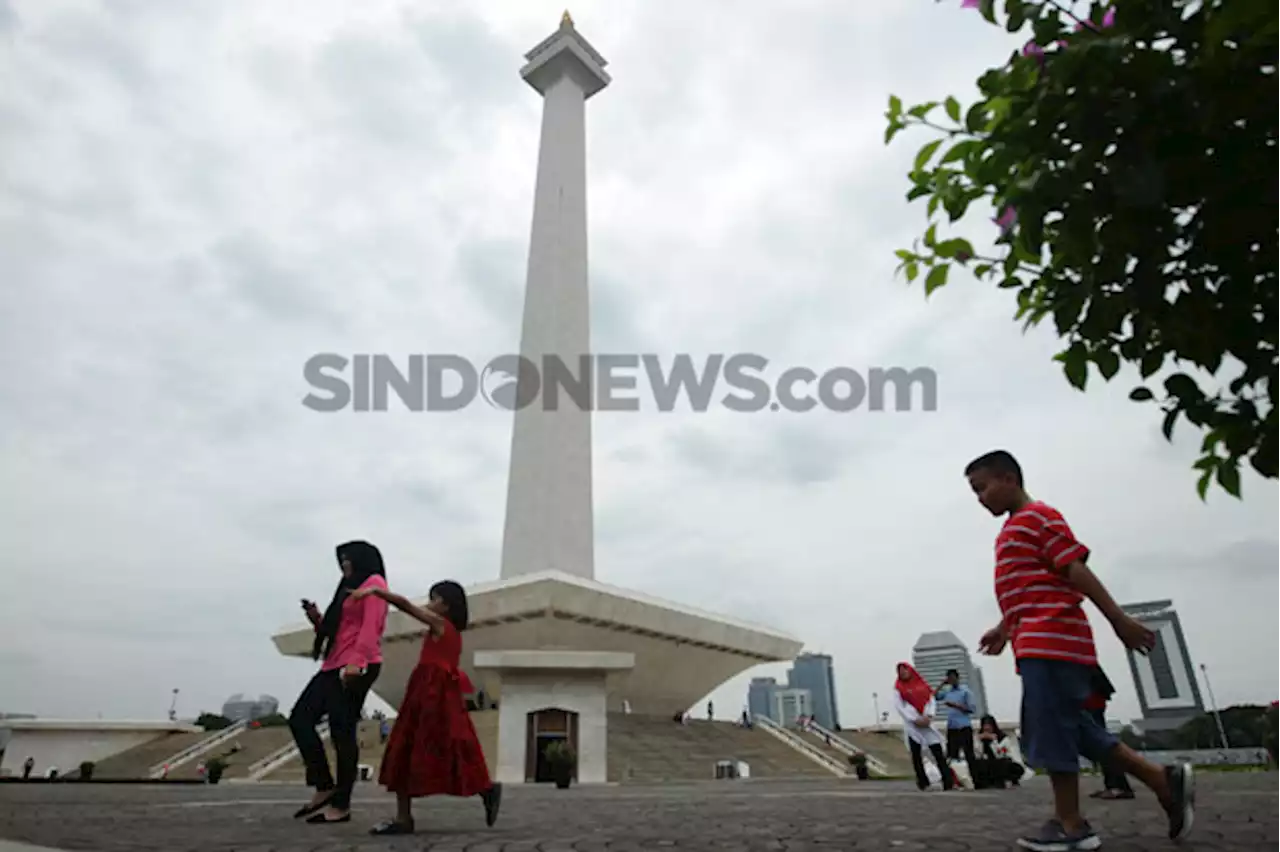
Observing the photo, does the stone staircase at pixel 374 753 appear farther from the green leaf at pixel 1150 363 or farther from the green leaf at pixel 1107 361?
the green leaf at pixel 1150 363

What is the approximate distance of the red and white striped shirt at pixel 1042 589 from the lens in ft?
11.5

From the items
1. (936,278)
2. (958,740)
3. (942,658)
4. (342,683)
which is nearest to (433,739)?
(342,683)

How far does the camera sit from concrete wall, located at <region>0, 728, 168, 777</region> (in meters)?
26.3

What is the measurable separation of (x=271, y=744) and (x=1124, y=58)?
29.5 m

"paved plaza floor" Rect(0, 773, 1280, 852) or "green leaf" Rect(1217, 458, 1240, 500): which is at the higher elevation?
"green leaf" Rect(1217, 458, 1240, 500)

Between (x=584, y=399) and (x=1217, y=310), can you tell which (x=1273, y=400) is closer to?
(x=1217, y=310)

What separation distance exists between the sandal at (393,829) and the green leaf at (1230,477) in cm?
423

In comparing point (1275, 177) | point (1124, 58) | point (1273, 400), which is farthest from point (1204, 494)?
point (1124, 58)

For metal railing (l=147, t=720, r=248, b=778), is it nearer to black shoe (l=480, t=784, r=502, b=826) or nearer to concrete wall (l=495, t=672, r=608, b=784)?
concrete wall (l=495, t=672, r=608, b=784)

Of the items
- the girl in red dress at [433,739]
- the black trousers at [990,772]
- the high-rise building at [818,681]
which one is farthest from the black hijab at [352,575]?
the high-rise building at [818,681]

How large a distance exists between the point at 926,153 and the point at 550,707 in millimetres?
16582

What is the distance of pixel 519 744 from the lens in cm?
1711

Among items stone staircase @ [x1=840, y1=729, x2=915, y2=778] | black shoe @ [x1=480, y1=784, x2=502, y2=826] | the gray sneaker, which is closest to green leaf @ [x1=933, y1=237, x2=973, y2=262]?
the gray sneaker

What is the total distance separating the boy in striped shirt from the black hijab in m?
4.07
